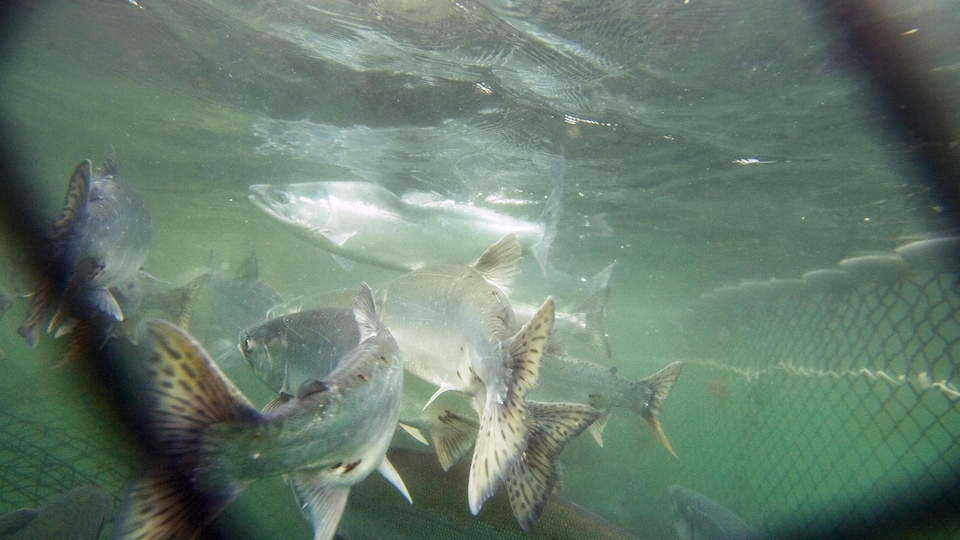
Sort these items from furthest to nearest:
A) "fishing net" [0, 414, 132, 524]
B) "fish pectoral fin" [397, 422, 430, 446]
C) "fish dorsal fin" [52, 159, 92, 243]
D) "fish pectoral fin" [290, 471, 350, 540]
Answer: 1. "fishing net" [0, 414, 132, 524]
2. "fish pectoral fin" [397, 422, 430, 446]
3. "fish dorsal fin" [52, 159, 92, 243]
4. "fish pectoral fin" [290, 471, 350, 540]

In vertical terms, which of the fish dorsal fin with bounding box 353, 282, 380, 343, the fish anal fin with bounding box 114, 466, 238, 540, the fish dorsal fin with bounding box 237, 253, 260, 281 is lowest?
the fish dorsal fin with bounding box 237, 253, 260, 281

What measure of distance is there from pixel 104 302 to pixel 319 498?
290cm

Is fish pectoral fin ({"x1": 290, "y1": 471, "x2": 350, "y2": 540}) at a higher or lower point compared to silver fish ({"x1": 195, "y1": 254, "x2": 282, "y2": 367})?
higher

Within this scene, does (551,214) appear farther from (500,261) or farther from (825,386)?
(500,261)

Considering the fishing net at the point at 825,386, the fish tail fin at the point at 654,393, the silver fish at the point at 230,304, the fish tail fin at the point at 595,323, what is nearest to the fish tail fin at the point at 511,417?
the fish tail fin at the point at 654,393

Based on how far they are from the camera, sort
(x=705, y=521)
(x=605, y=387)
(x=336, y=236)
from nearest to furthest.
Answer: (x=605, y=387), (x=705, y=521), (x=336, y=236)

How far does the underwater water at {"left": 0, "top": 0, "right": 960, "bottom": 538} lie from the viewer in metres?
6.13

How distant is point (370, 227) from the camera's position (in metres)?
9.62

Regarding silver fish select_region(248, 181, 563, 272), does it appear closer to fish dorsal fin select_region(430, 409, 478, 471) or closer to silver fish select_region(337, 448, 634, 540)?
silver fish select_region(337, 448, 634, 540)

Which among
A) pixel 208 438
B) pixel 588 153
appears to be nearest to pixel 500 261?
pixel 208 438

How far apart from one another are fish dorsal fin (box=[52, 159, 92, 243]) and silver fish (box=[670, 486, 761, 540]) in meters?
7.62

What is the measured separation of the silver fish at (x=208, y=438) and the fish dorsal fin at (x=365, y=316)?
663 mm

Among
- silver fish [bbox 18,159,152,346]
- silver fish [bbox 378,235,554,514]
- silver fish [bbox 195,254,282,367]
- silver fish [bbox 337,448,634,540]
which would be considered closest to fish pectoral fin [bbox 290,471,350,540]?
silver fish [bbox 378,235,554,514]

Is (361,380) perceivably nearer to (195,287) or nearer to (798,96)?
(195,287)
